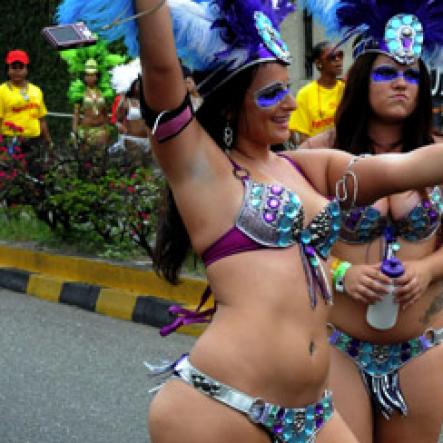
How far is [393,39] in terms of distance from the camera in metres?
3.60

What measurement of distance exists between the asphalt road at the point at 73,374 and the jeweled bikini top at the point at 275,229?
2.71 metres

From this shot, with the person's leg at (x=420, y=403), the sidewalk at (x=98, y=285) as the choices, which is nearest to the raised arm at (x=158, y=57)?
the person's leg at (x=420, y=403)

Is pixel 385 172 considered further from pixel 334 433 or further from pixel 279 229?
pixel 334 433

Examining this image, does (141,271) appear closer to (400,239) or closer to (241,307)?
(400,239)

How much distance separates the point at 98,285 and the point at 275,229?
595 cm

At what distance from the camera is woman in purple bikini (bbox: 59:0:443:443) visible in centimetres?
272

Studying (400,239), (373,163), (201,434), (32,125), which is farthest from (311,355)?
(32,125)

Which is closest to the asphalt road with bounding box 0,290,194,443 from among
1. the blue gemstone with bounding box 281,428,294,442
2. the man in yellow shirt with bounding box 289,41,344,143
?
the man in yellow shirt with bounding box 289,41,344,143

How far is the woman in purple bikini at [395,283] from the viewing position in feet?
11.4

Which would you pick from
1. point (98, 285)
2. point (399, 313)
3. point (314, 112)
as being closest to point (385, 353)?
point (399, 313)

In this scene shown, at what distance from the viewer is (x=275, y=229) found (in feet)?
9.25

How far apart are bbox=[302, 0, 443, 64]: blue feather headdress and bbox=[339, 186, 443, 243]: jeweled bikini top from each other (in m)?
0.46

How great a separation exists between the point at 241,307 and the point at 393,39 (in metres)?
1.25

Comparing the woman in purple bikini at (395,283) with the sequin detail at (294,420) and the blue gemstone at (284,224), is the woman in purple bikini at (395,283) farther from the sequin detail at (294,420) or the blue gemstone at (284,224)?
the blue gemstone at (284,224)
